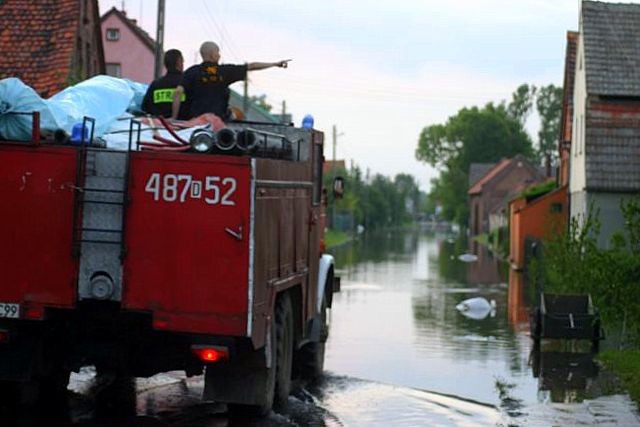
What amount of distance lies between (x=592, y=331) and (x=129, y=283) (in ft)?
35.2

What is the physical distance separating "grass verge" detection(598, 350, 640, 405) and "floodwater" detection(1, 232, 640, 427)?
0.16m

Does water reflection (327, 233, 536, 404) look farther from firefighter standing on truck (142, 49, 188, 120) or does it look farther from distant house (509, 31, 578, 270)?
distant house (509, 31, 578, 270)

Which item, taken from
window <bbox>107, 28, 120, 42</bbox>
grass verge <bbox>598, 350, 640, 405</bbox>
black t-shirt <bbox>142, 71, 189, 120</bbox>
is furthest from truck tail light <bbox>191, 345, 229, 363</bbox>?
window <bbox>107, 28, 120, 42</bbox>

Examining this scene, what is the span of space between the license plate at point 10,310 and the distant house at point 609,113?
22.1 metres

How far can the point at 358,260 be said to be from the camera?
51.4 m

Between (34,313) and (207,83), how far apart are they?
3186mm

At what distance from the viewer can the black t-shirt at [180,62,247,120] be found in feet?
40.2

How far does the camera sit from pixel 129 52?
63250 mm

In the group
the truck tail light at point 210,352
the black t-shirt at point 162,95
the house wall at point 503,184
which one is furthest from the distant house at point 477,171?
the truck tail light at point 210,352

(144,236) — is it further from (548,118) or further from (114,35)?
(548,118)

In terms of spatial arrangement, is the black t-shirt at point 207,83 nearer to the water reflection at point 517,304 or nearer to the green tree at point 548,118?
the water reflection at point 517,304

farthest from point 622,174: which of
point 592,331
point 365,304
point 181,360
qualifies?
point 181,360

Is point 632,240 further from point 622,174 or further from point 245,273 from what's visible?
point 622,174

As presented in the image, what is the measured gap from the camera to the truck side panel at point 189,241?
32.3ft
